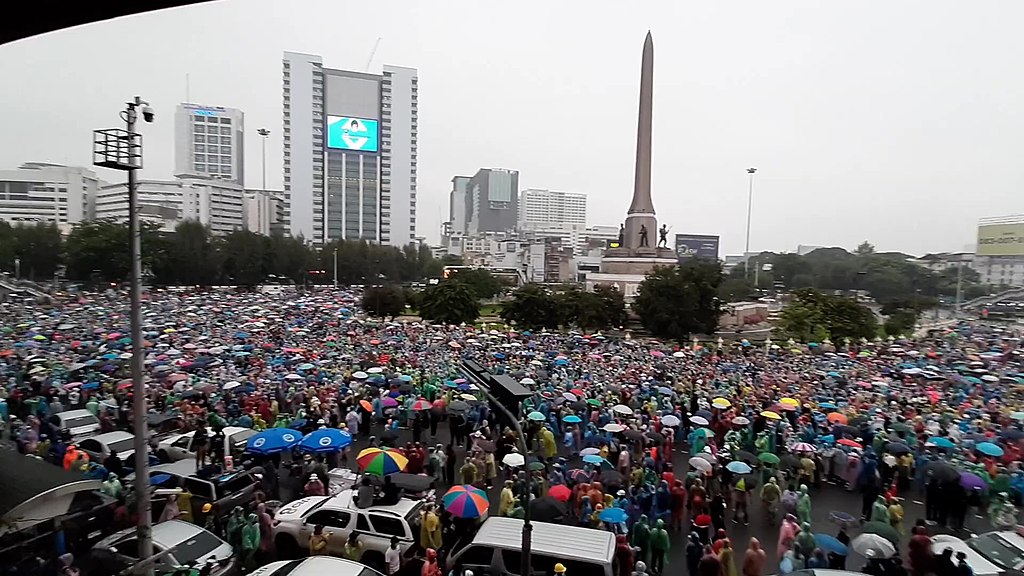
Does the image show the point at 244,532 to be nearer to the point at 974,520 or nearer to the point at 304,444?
the point at 304,444

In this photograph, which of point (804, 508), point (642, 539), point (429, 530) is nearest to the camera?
point (429, 530)

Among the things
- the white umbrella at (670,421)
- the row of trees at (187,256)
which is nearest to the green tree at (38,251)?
the row of trees at (187,256)

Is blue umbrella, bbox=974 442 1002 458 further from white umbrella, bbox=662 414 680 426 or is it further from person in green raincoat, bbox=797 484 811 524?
white umbrella, bbox=662 414 680 426

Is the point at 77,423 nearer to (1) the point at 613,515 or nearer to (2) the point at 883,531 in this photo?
(1) the point at 613,515

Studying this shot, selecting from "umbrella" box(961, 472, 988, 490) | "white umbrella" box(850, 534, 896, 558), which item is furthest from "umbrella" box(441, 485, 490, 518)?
"umbrella" box(961, 472, 988, 490)

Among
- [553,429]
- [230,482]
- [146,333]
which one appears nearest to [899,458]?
[553,429]

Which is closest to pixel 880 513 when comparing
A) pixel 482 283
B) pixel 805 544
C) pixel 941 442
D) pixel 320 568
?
pixel 805 544
